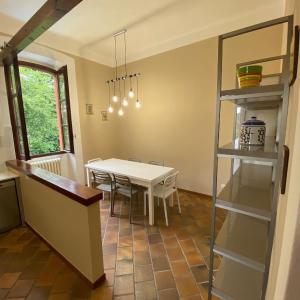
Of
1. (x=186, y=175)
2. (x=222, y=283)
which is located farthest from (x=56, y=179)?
(x=186, y=175)

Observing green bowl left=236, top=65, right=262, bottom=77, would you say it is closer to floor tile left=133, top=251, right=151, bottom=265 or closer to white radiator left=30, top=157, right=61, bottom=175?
floor tile left=133, top=251, right=151, bottom=265

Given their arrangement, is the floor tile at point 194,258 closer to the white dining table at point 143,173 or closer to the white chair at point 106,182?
the white dining table at point 143,173

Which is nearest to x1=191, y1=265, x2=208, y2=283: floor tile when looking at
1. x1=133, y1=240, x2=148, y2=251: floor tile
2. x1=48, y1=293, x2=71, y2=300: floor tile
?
x1=133, y1=240, x2=148, y2=251: floor tile

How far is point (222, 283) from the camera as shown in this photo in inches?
43.4

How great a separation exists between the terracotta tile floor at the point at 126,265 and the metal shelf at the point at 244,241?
2.40 ft

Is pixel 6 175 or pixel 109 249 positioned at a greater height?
pixel 6 175

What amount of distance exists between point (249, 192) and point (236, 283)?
1.87 ft

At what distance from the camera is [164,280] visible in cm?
167

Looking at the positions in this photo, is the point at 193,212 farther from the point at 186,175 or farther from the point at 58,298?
the point at 58,298

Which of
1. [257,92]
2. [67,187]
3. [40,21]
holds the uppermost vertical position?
[40,21]

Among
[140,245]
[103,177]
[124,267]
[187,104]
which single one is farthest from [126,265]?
[187,104]

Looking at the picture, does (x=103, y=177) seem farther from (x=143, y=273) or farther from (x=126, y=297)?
(x=126, y=297)

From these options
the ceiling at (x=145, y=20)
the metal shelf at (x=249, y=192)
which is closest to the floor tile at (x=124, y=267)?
the metal shelf at (x=249, y=192)

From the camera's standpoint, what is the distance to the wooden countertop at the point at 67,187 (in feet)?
4.68
